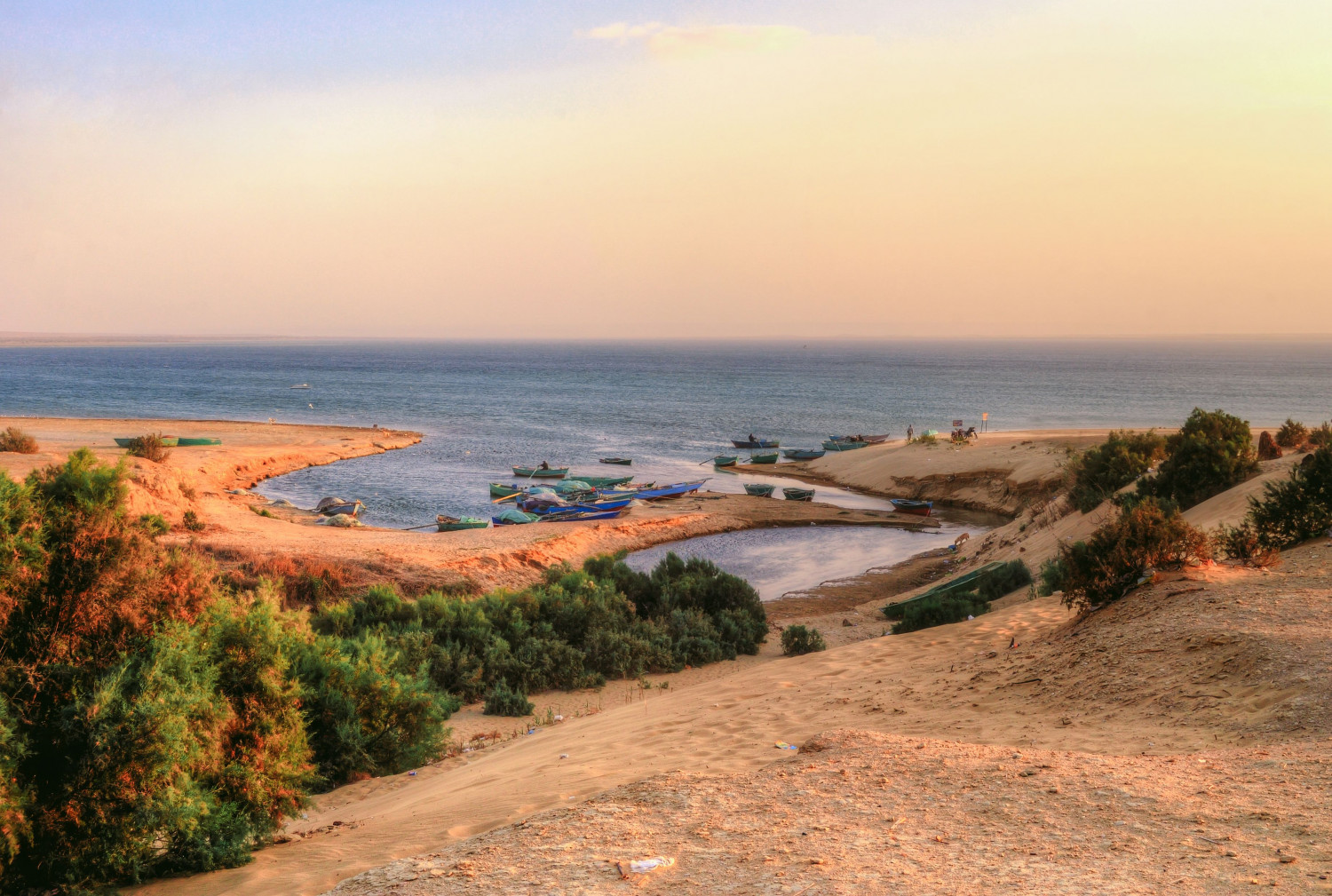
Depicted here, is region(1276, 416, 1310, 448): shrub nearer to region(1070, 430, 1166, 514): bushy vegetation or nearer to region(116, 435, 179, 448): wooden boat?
region(1070, 430, 1166, 514): bushy vegetation

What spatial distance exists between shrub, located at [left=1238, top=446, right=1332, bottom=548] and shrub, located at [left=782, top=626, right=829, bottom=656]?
746 cm

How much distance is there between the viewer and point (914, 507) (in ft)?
129

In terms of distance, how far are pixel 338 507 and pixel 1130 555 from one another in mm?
33003

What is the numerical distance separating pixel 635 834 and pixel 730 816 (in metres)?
0.75

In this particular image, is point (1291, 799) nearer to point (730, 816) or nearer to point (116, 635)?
point (730, 816)

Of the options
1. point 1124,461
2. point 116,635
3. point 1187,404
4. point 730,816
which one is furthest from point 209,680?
point 1187,404

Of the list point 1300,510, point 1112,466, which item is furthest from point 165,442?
point 1300,510

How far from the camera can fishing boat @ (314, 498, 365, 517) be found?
36.9m

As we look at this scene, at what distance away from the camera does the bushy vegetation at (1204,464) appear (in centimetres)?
2092

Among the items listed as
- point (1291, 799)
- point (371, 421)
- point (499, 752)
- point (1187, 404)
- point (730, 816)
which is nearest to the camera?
point (1291, 799)

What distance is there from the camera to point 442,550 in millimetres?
28016

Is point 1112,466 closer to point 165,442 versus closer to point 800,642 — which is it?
point 800,642

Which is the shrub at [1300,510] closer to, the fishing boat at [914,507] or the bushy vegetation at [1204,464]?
the bushy vegetation at [1204,464]

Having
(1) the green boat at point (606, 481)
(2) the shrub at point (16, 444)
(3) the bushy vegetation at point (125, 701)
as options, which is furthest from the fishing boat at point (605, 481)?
(3) the bushy vegetation at point (125, 701)
